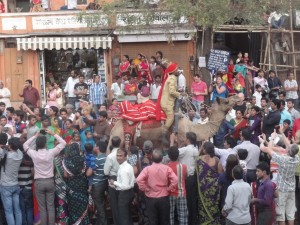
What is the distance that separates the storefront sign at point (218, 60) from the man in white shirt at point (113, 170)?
943cm

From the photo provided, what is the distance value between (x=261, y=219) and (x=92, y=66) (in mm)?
14905

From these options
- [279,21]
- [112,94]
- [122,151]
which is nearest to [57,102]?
[112,94]

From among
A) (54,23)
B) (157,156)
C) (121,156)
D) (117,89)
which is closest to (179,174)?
(157,156)

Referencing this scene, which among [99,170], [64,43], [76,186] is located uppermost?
[64,43]

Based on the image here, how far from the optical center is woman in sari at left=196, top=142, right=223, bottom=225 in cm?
1427

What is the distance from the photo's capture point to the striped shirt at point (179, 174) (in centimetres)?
1386

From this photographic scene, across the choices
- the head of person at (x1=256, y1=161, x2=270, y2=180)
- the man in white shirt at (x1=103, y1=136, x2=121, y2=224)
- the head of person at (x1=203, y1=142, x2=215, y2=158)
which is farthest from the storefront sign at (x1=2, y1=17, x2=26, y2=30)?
the head of person at (x1=256, y1=161, x2=270, y2=180)

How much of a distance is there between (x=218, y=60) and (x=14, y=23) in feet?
25.4

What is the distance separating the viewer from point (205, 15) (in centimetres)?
2206

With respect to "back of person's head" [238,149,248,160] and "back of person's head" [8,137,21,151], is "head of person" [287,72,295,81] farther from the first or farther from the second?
"back of person's head" [8,137,21,151]

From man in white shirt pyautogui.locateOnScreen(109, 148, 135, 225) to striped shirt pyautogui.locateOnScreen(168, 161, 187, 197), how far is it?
0.75 metres

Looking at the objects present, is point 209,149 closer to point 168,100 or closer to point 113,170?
point 113,170

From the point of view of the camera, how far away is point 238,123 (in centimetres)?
1728

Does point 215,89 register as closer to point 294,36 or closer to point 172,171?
point 294,36
